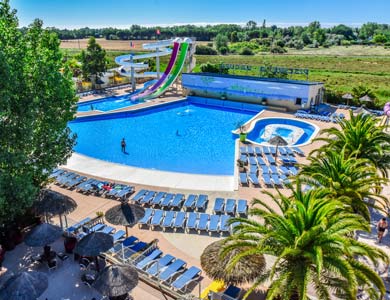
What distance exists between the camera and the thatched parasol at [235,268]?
8.49 metres

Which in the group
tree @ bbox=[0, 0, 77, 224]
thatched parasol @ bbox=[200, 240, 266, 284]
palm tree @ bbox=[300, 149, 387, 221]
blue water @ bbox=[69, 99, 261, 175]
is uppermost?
tree @ bbox=[0, 0, 77, 224]

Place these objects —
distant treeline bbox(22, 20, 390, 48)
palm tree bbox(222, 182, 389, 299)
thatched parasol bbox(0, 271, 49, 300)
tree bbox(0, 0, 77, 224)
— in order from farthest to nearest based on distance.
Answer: distant treeline bbox(22, 20, 390, 48)
tree bbox(0, 0, 77, 224)
thatched parasol bbox(0, 271, 49, 300)
palm tree bbox(222, 182, 389, 299)

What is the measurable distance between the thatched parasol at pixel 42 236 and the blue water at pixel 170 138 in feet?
36.0

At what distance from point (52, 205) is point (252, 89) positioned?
27.9 m

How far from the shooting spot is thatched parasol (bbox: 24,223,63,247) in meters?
10.4

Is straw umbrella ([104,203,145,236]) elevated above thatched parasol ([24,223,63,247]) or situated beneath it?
elevated above

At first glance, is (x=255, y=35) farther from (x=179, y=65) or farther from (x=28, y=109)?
(x=28, y=109)

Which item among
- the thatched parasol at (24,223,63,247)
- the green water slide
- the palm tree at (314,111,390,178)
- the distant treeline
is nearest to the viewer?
the thatched parasol at (24,223,63,247)

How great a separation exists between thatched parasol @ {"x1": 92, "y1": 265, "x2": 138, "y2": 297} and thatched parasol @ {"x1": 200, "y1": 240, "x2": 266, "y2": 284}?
6.95 ft

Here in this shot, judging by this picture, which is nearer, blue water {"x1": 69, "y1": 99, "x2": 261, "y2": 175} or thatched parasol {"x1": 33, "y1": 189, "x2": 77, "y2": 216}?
thatched parasol {"x1": 33, "y1": 189, "x2": 77, "y2": 216}

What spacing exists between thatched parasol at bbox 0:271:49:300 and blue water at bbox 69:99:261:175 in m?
13.1

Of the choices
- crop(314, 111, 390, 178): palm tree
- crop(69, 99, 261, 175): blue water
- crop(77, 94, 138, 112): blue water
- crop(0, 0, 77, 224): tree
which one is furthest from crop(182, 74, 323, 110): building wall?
crop(0, 0, 77, 224): tree

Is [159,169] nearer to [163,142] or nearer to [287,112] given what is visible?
[163,142]

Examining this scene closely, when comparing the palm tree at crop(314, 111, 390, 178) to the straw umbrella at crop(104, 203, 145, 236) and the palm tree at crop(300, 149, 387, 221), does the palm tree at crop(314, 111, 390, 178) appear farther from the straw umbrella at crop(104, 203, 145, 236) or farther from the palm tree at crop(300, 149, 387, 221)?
the straw umbrella at crop(104, 203, 145, 236)
